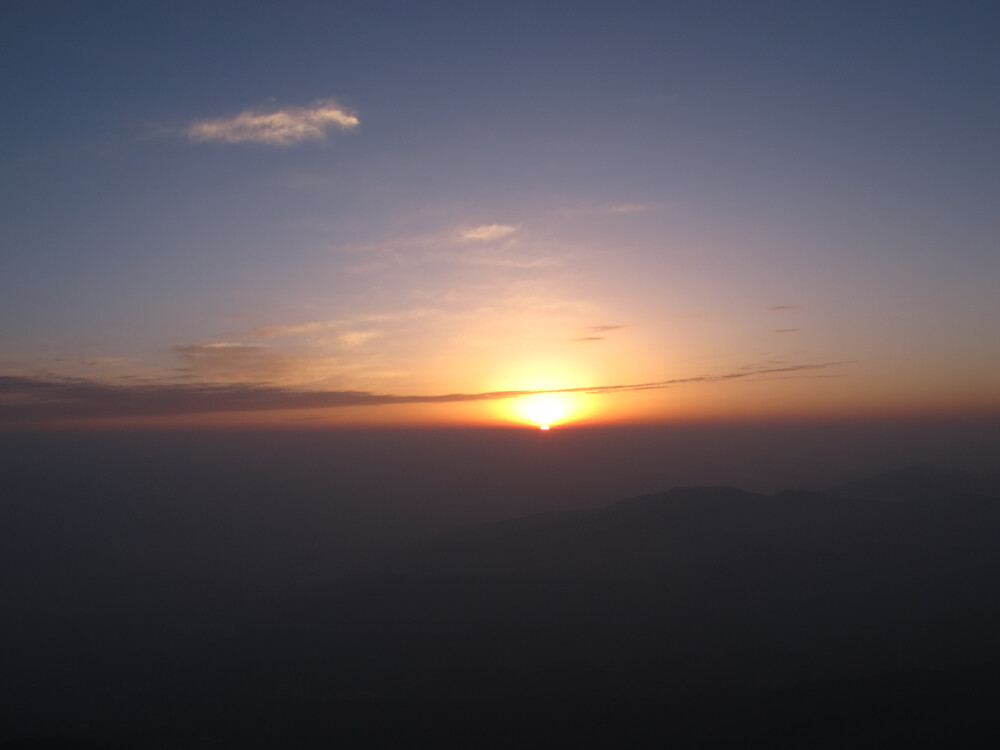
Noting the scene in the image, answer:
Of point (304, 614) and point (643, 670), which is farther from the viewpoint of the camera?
point (304, 614)

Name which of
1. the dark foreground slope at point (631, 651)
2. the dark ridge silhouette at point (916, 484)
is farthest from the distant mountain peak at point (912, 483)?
the dark foreground slope at point (631, 651)

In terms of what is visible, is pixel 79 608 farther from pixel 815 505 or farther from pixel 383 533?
pixel 815 505

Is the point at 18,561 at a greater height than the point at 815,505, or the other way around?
the point at 815,505

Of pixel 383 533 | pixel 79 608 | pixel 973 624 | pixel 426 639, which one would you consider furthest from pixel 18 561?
pixel 973 624

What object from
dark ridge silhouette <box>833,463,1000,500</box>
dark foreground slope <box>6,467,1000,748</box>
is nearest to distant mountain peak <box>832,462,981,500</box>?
dark ridge silhouette <box>833,463,1000,500</box>

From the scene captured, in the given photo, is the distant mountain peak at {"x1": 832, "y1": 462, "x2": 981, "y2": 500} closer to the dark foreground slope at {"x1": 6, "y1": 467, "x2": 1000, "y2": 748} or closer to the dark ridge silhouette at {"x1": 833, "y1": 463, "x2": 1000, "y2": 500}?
the dark ridge silhouette at {"x1": 833, "y1": 463, "x2": 1000, "y2": 500}

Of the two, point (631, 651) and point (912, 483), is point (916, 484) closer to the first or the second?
point (912, 483)

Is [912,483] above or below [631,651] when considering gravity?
above

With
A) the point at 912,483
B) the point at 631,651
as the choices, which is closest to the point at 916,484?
the point at 912,483

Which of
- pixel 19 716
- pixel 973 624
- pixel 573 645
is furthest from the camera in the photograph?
pixel 573 645
